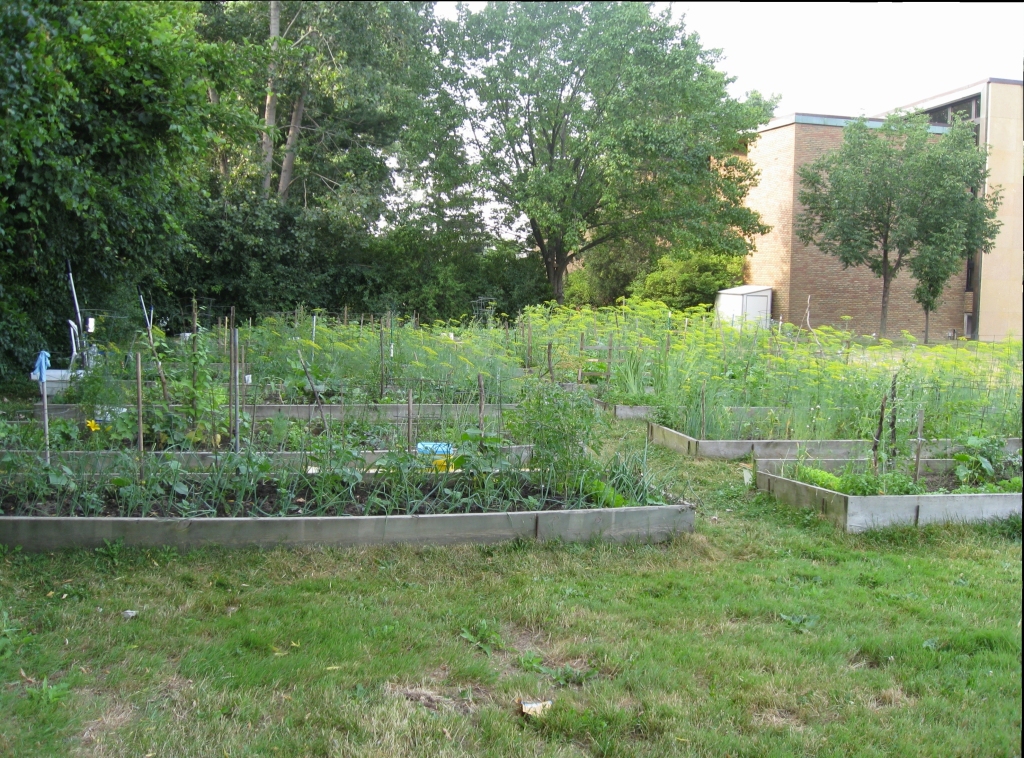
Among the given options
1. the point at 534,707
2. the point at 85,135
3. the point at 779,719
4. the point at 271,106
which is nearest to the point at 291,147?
the point at 271,106

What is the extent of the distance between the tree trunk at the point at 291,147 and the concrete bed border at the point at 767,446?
1043 centimetres

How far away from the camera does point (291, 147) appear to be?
16547 mm

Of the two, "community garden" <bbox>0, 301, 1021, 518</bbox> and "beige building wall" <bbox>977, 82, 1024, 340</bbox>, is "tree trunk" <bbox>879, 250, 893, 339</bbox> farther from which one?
"beige building wall" <bbox>977, 82, 1024, 340</bbox>

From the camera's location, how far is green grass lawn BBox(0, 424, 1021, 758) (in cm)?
228

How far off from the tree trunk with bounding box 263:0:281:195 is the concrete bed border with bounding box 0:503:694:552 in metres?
7.52

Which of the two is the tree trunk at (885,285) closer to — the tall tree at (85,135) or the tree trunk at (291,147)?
the tree trunk at (291,147)

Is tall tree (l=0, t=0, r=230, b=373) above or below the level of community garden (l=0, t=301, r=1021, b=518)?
above

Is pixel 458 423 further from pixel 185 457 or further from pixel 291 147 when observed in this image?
pixel 291 147

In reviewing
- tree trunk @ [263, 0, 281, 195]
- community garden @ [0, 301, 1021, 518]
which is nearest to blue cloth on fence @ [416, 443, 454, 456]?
community garden @ [0, 301, 1021, 518]

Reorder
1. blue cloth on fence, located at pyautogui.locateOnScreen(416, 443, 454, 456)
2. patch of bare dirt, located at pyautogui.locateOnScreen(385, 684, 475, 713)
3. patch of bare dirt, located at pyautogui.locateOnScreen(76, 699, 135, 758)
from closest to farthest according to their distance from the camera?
patch of bare dirt, located at pyautogui.locateOnScreen(76, 699, 135, 758)
patch of bare dirt, located at pyautogui.locateOnScreen(385, 684, 475, 713)
blue cloth on fence, located at pyautogui.locateOnScreen(416, 443, 454, 456)

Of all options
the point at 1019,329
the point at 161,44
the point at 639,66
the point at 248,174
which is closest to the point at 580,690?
the point at 1019,329

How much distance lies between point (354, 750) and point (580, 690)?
772mm

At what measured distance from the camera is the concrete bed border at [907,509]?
4414 millimetres

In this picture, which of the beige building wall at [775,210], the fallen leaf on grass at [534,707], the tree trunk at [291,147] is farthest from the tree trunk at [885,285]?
the fallen leaf on grass at [534,707]
